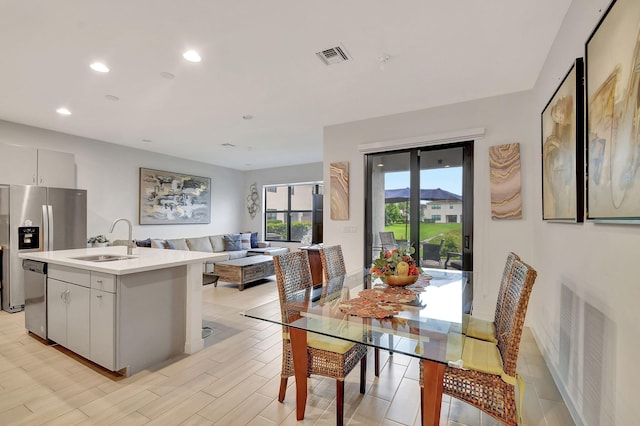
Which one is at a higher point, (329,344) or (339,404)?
(329,344)

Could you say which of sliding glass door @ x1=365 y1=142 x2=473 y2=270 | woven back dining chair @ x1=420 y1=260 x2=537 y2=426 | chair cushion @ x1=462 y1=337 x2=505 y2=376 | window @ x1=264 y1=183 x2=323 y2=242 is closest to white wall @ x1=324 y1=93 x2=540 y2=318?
sliding glass door @ x1=365 y1=142 x2=473 y2=270

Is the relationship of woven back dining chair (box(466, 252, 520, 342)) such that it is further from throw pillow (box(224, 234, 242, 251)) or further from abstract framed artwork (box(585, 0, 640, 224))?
throw pillow (box(224, 234, 242, 251))

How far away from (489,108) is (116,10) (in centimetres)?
364

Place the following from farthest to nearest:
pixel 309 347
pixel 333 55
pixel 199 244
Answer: pixel 199 244, pixel 333 55, pixel 309 347

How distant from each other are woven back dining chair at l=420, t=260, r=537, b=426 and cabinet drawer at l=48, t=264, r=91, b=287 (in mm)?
2738

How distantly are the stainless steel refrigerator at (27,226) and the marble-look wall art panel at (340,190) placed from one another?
389 cm

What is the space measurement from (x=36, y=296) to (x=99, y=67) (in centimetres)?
231

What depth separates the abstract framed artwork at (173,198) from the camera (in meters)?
6.01

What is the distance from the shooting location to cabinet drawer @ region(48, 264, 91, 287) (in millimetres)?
2443

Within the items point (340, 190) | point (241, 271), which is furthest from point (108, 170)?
point (340, 190)

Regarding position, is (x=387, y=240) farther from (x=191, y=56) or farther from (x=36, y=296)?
(x=36, y=296)

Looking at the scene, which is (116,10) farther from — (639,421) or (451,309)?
(639,421)

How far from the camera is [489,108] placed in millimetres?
3445

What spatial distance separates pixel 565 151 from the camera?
2.00 metres
